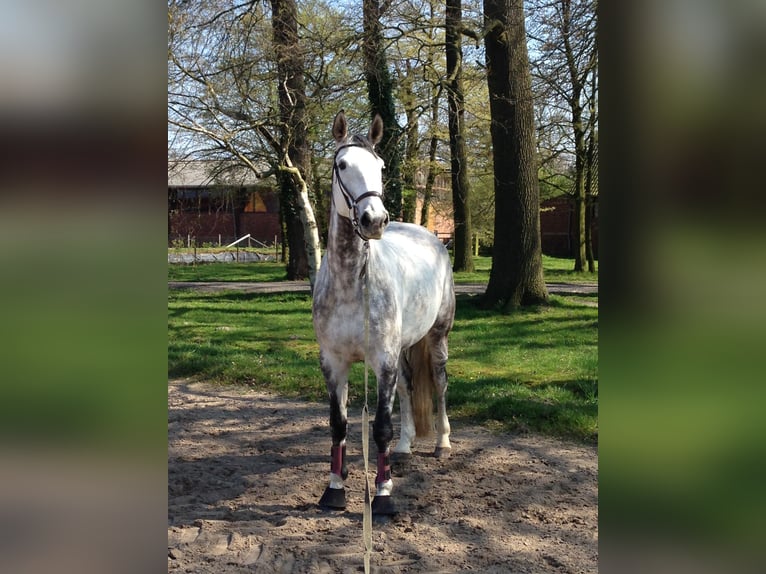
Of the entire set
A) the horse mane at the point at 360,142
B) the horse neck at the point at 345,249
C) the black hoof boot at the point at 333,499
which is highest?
the horse mane at the point at 360,142

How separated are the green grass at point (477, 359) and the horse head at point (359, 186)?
335 cm

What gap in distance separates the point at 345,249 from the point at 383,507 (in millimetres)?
1778

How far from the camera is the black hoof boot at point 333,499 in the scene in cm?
440

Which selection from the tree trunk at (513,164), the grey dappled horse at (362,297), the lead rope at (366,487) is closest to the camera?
the lead rope at (366,487)

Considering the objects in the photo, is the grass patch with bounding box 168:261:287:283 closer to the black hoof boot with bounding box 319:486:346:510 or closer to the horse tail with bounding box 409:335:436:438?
the horse tail with bounding box 409:335:436:438

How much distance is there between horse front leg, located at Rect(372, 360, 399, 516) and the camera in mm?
4355

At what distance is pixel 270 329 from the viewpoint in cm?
1117

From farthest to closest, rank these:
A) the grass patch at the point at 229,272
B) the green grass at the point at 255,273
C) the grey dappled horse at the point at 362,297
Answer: the grass patch at the point at 229,272, the green grass at the point at 255,273, the grey dappled horse at the point at 362,297

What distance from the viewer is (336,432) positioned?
457 cm

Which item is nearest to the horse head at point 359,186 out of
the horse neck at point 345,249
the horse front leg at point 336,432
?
the horse neck at point 345,249

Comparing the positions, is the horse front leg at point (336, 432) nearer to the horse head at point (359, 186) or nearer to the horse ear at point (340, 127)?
the horse head at point (359, 186)
